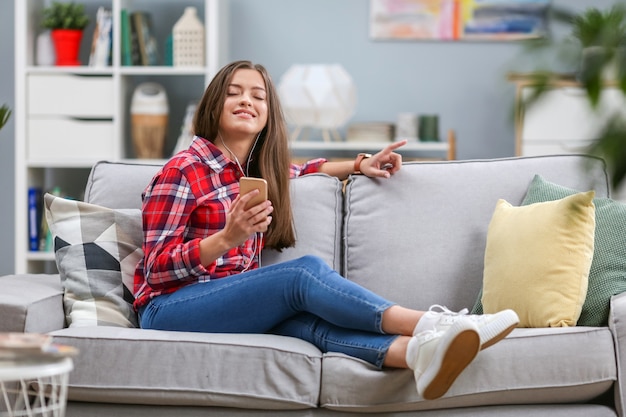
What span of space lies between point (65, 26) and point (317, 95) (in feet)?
4.38

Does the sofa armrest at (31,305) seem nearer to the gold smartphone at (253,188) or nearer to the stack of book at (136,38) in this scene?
the gold smartphone at (253,188)

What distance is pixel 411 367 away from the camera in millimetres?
1729

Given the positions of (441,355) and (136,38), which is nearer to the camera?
(441,355)

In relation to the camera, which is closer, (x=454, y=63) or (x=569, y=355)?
(x=569, y=355)

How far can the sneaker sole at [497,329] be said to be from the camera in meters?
1.67

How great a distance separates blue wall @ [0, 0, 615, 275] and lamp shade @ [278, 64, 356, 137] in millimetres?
290

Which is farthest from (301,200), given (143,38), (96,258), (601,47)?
(143,38)

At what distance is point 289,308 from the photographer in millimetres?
1940

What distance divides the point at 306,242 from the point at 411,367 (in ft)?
2.17

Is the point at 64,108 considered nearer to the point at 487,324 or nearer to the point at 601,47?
the point at 487,324

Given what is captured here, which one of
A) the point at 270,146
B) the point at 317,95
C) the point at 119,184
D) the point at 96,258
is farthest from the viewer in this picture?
the point at 317,95

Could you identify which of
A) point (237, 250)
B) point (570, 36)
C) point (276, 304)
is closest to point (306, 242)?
point (237, 250)

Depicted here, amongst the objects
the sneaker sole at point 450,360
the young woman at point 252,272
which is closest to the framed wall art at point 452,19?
the young woman at point 252,272

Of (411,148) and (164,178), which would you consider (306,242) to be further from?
(411,148)
